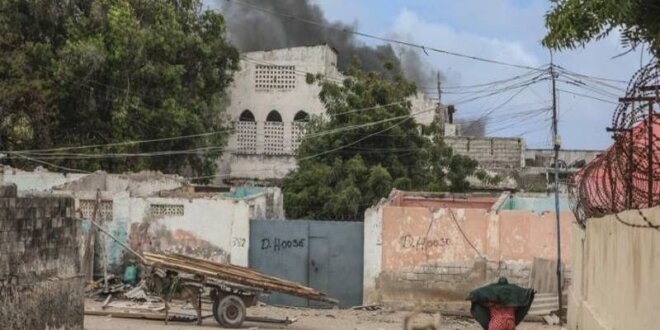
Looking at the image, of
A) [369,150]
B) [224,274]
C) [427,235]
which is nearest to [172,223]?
[224,274]

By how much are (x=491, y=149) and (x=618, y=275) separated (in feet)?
99.0

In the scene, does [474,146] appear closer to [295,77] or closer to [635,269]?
[295,77]

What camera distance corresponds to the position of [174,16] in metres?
34.1

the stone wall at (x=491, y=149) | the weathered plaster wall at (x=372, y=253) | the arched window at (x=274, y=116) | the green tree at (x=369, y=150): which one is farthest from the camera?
the arched window at (x=274, y=116)

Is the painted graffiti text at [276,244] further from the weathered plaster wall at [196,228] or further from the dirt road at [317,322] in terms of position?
the dirt road at [317,322]

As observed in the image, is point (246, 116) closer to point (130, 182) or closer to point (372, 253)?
point (130, 182)

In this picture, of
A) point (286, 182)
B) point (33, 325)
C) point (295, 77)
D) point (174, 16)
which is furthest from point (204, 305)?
point (295, 77)

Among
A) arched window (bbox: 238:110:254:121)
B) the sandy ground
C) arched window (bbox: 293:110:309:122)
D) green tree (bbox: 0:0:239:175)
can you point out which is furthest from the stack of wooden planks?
arched window (bbox: 238:110:254:121)

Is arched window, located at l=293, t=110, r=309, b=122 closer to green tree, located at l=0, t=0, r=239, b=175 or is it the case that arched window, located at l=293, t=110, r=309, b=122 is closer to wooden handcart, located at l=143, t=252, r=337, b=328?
green tree, located at l=0, t=0, r=239, b=175

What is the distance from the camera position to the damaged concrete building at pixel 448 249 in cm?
2092

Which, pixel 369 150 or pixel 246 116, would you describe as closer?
pixel 369 150

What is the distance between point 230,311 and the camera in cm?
1723

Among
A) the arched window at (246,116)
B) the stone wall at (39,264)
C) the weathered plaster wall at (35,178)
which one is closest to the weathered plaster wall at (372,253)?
the stone wall at (39,264)

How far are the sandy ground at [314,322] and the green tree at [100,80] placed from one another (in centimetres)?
1311
